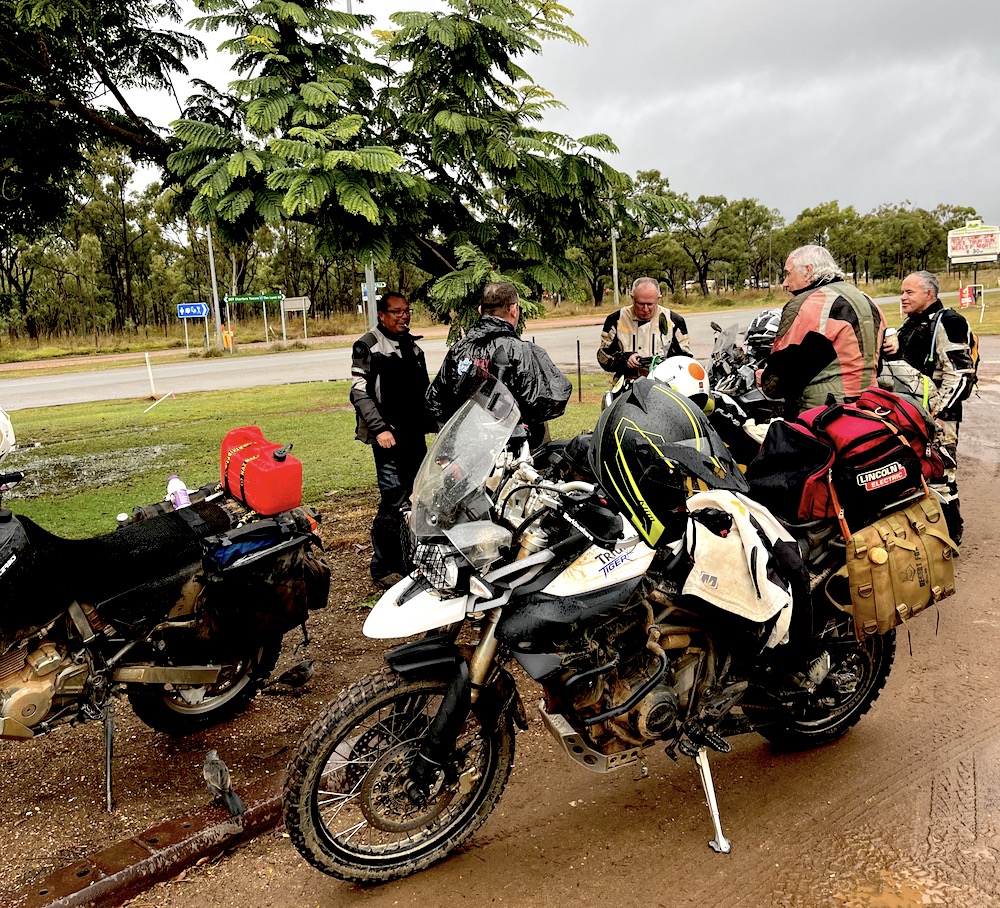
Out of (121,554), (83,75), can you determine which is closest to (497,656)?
(121,554)

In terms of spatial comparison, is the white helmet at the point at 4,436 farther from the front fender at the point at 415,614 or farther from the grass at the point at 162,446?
the grass at the point at 162,446

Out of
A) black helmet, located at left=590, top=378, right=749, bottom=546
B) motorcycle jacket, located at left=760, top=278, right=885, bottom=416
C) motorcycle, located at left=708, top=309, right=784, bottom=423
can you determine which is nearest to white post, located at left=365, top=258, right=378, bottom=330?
motorcycle, located at left=708, top=309, right=784, bottom=423

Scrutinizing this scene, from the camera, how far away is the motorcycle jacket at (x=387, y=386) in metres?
5.41

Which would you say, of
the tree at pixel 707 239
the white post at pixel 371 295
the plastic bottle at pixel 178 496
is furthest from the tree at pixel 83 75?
the tree at pixel 707 239

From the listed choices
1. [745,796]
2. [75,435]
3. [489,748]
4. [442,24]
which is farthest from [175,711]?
[75,435]

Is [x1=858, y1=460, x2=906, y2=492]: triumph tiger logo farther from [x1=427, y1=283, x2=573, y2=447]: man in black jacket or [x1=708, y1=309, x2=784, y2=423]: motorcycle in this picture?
[x1=708, y1=309, x2=784, y2=423]: motorcycle

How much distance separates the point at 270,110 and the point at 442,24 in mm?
1246

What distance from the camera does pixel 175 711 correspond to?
3602 millimetres

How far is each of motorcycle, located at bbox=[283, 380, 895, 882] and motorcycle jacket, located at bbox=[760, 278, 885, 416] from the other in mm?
2084

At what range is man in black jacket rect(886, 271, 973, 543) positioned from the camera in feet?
19.9

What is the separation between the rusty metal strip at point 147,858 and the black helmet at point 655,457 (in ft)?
6.03

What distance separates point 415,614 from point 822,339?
3082 mm

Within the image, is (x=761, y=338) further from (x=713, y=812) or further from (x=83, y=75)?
(x=83, y=75)

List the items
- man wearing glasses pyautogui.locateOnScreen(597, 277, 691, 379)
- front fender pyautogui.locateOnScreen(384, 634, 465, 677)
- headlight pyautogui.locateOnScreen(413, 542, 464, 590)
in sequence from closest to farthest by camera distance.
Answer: headlight pyautogui.locateOnScreen(413, 542, 464, 590) → front fender pyautogui.locateOnScreen(384, 634, 465, 677) → man wearing glasses pyautogui.locateOnScreen(597, 277, 691, 379)
